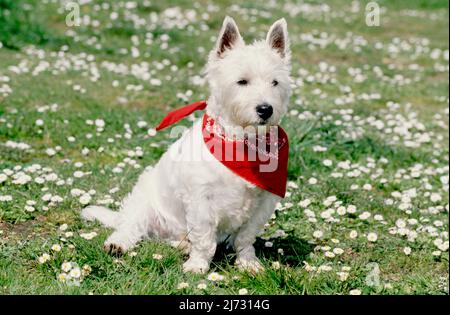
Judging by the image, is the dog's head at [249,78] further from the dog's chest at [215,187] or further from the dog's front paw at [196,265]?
the dog's front paw at [196,265]

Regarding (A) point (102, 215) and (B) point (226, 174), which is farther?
(A) point (102, 215)

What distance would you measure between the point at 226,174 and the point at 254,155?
28cm

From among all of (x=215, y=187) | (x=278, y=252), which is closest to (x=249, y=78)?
(x=215, y=187)

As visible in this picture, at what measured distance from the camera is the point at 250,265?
5105mm

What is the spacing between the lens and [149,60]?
1224 cm

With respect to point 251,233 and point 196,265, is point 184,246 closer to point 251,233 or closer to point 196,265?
point 196,265

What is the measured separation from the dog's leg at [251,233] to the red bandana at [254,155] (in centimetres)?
16

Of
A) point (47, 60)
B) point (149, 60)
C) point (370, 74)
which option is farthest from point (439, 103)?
point (47, 60)

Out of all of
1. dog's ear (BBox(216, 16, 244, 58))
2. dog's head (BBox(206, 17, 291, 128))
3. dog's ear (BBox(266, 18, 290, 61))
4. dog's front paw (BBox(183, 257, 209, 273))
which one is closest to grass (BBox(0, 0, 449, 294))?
dog's front paw (BBox(183, 257, 209, 273))

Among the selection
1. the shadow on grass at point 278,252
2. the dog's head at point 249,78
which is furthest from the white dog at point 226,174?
the shadow on grass at point 278,252

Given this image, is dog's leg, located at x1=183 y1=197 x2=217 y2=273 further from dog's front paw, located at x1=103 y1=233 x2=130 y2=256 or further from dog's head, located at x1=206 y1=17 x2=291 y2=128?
dog's head, located at x1=206 y1=17 x2=291 y2=128

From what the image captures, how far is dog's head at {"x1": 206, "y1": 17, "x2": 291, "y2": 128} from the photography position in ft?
15.6

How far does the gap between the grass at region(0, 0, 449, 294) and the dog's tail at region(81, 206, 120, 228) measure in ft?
0.31
